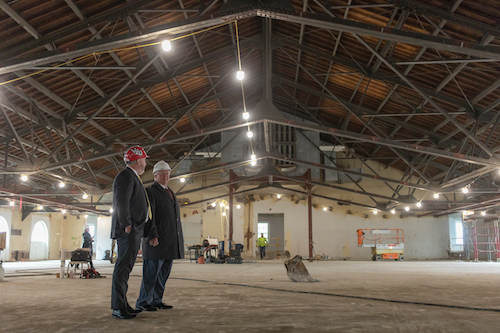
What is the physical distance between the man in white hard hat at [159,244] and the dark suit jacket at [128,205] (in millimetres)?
325

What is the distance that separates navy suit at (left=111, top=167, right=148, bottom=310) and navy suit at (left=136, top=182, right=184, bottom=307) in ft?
1.15

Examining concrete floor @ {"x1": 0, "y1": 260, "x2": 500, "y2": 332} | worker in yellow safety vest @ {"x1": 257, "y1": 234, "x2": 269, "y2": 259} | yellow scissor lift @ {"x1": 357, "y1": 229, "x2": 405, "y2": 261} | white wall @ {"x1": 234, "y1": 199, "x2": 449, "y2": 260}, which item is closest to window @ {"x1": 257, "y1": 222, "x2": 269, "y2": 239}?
white wall @ {"x1": 234, "y1": 199, "x2": 449, "y2": 260}

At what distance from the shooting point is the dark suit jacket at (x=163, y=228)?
168 inches

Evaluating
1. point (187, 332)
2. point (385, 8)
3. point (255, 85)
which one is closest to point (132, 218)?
point (187, 332)

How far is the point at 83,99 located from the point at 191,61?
13.1 feet

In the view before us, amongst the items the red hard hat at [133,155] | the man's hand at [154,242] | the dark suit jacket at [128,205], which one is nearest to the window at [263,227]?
the man's hand at [154,242]

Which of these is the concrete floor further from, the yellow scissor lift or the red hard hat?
the yellow scissor lift

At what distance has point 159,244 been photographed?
14.1ft

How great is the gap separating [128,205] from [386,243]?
24.9 meters

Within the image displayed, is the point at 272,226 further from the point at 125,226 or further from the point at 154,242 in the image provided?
the point at 125,226

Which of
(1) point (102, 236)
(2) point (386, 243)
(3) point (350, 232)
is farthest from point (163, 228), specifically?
(1) point (102, 236)

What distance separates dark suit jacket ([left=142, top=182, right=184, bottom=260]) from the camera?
4.27 meters

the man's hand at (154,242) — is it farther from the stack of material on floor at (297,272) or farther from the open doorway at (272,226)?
the open doorway at (272,226)

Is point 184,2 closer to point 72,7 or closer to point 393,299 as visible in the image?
point 72,7
